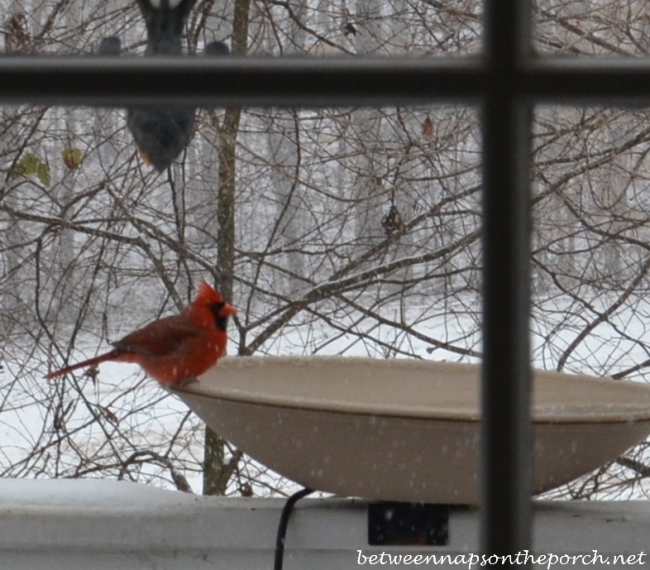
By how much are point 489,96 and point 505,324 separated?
57 millimetres

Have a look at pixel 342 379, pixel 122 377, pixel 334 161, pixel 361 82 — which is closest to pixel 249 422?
pixel 342 379

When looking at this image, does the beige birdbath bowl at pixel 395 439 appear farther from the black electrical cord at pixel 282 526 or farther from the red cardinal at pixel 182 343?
the red cardinal at pixel 182 343

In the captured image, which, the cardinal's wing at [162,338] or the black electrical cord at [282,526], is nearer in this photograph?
the black electrical cord at [282,526]

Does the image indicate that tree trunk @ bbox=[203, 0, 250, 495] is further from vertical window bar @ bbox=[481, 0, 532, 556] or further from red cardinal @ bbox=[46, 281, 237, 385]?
vertical window bar @ bbox=[481, 0, 532, 556]

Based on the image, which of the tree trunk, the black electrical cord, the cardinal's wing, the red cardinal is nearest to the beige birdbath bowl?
the black electrical cord

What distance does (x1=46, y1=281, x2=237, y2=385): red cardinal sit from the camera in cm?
122

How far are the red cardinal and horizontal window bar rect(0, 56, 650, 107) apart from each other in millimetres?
902

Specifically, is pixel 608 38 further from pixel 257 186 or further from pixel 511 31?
pixel 511 31

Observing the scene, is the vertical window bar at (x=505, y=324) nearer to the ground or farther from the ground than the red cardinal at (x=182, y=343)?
nearer to the ground

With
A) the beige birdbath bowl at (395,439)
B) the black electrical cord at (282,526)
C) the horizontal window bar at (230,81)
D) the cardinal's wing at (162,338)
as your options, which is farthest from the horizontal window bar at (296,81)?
the cardinal's wing at (162,338)

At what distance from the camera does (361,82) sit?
0.26 meters

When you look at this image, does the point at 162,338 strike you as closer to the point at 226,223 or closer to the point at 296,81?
the point at 226,223

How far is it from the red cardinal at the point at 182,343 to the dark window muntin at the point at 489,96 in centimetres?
90

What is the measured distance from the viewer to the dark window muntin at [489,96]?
255 mm
